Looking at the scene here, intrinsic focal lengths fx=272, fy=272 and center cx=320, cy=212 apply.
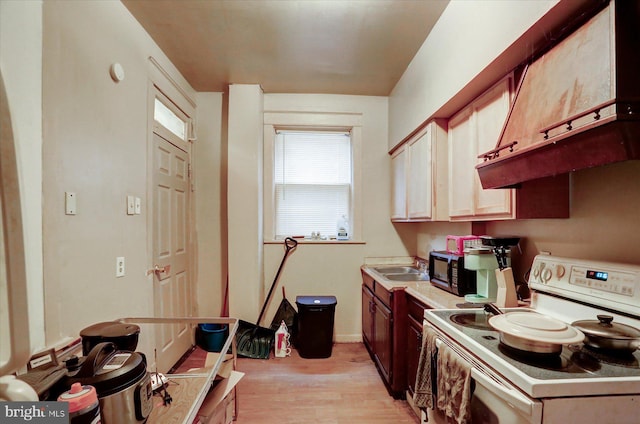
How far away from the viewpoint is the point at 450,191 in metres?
2.01

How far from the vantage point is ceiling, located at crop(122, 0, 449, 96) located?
189 cm

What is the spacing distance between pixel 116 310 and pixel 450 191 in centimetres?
241

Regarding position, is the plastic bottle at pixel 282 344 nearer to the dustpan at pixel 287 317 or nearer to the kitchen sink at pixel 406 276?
the dustpan at pixel 287 317

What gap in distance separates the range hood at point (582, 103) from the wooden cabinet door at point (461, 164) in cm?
51

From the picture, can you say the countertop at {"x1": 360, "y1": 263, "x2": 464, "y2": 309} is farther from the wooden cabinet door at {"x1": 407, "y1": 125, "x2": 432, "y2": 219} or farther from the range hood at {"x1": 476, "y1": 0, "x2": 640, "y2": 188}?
the range hood at {"x1": 476, "y1": 0, "x2": 640, "y2": 188}

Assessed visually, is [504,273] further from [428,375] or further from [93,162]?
[93,162]

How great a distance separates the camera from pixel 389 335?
2148mm

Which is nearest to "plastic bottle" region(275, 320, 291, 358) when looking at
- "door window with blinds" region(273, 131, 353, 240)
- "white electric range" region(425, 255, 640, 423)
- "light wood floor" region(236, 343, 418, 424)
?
"light wood floor" region(236, 343, 418, 424)

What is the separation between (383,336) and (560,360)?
4.95ft

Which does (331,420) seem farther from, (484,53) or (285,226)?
(484,53)

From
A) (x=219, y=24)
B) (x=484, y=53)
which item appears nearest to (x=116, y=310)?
(x=219, y=24)

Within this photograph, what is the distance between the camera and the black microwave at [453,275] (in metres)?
1.79

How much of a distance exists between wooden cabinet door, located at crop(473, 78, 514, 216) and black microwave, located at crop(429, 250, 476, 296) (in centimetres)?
38

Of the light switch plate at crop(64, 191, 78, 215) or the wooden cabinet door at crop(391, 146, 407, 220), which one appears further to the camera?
the wooden cabinet door at crop(391, 146, 407, 220)
